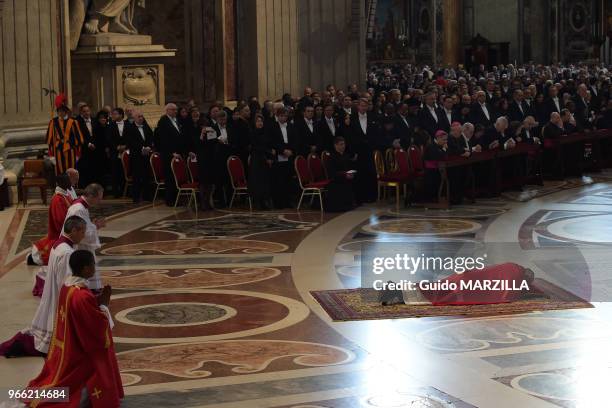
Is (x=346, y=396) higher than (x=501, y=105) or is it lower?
lower

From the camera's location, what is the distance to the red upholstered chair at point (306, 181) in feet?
51.5

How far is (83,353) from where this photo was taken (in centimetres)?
705

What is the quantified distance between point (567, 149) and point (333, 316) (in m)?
10.8

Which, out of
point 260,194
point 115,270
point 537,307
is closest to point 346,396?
point 537,307

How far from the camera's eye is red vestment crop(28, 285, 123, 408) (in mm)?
6961

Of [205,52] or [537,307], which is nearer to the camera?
[537,307]

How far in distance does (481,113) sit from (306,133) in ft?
12.2

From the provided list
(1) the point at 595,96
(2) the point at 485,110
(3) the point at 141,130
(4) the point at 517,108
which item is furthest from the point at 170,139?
(1) the point at 595,96

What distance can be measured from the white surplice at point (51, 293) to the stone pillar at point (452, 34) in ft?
107

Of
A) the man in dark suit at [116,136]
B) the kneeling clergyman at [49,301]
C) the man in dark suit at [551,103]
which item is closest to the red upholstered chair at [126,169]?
the man in dark suit at [116,136]

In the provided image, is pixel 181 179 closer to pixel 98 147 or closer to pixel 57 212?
pixel 98 147

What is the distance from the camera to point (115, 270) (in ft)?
38.9

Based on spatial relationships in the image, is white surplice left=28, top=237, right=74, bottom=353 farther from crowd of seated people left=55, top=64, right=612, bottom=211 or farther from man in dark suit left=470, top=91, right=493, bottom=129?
man in dark suit left=470, top=91, right=493, bottom=129

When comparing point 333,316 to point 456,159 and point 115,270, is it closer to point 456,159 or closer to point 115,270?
point 115,270
